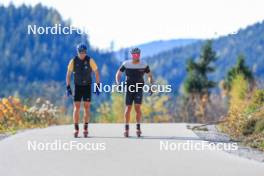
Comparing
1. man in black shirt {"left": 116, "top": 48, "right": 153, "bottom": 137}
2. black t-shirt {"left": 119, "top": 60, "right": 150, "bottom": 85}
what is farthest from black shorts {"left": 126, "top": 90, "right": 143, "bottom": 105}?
black t-shirt {"left": 119, "top": 60, "right": 150, "bottom": 85}

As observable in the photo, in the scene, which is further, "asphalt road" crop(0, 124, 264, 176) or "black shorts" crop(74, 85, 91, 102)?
"black shorts" crop(74, 85, 91, 102)

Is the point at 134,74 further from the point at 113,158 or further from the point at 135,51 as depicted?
the point at 113,158

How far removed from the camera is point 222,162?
10.4 metres

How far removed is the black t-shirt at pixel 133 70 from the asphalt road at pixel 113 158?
1.21 metres

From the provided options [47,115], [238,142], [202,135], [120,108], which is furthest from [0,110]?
[120,108]

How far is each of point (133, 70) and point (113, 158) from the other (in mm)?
3879

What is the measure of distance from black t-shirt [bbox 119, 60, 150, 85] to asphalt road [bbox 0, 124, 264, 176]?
1.21 m

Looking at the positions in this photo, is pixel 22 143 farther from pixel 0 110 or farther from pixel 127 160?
pixel 0 110

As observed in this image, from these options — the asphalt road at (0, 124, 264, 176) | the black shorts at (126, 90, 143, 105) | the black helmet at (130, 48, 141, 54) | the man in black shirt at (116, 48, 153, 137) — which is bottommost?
the asphalt road at (0, 124, 264, 176)

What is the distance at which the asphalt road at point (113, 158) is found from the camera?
9.41 meters

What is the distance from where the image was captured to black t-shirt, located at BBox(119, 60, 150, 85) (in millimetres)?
14609

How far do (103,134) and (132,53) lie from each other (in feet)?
Result: 7.80

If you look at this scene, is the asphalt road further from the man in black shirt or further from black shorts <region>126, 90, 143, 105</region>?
the man in black shirt

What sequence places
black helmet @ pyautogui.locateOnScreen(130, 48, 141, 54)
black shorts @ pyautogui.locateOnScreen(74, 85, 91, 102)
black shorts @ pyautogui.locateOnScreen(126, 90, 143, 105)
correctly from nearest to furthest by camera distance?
black helmet @ pyautogui.locateOnScreen(130, 48, 141, 54) < black shorts @ pyautogui.locateOnScreen(74, 85, 91, 102) < black shorts @ pyautogui.locateOnScreen(126, 90, 143, 105)
